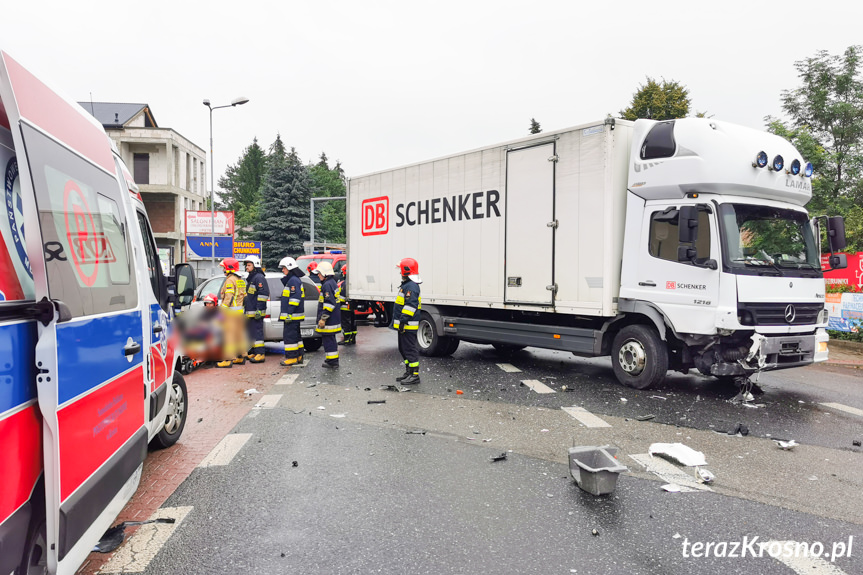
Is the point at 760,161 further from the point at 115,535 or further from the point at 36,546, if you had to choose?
the point at 36,546

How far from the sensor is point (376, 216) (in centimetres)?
1212

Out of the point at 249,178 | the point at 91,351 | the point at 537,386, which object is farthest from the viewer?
the point at 249,178

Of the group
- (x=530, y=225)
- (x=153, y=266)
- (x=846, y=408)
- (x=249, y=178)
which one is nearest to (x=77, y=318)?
(x=153, y=266)

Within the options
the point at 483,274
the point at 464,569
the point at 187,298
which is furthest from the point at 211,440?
the point at 483,274

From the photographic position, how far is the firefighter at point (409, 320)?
28.3 ft

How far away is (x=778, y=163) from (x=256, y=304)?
8.49 meters

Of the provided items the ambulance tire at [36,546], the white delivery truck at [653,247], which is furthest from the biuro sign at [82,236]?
the white delivery truck at [653,247]

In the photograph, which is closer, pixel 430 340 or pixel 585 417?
pixel 585 417

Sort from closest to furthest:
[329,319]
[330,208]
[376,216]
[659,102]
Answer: [329,319] < [376,216] < [659,102] < [330,208]


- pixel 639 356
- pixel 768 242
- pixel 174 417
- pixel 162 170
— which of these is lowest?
pixel 174 417

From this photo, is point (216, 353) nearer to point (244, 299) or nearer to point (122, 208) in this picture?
point (244, 299)

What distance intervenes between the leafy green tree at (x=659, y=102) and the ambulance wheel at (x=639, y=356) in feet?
90.7

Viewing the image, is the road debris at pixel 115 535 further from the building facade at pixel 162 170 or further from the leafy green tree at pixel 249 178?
the leafy green tree at pixel 249 178

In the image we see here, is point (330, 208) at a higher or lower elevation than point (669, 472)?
higher
